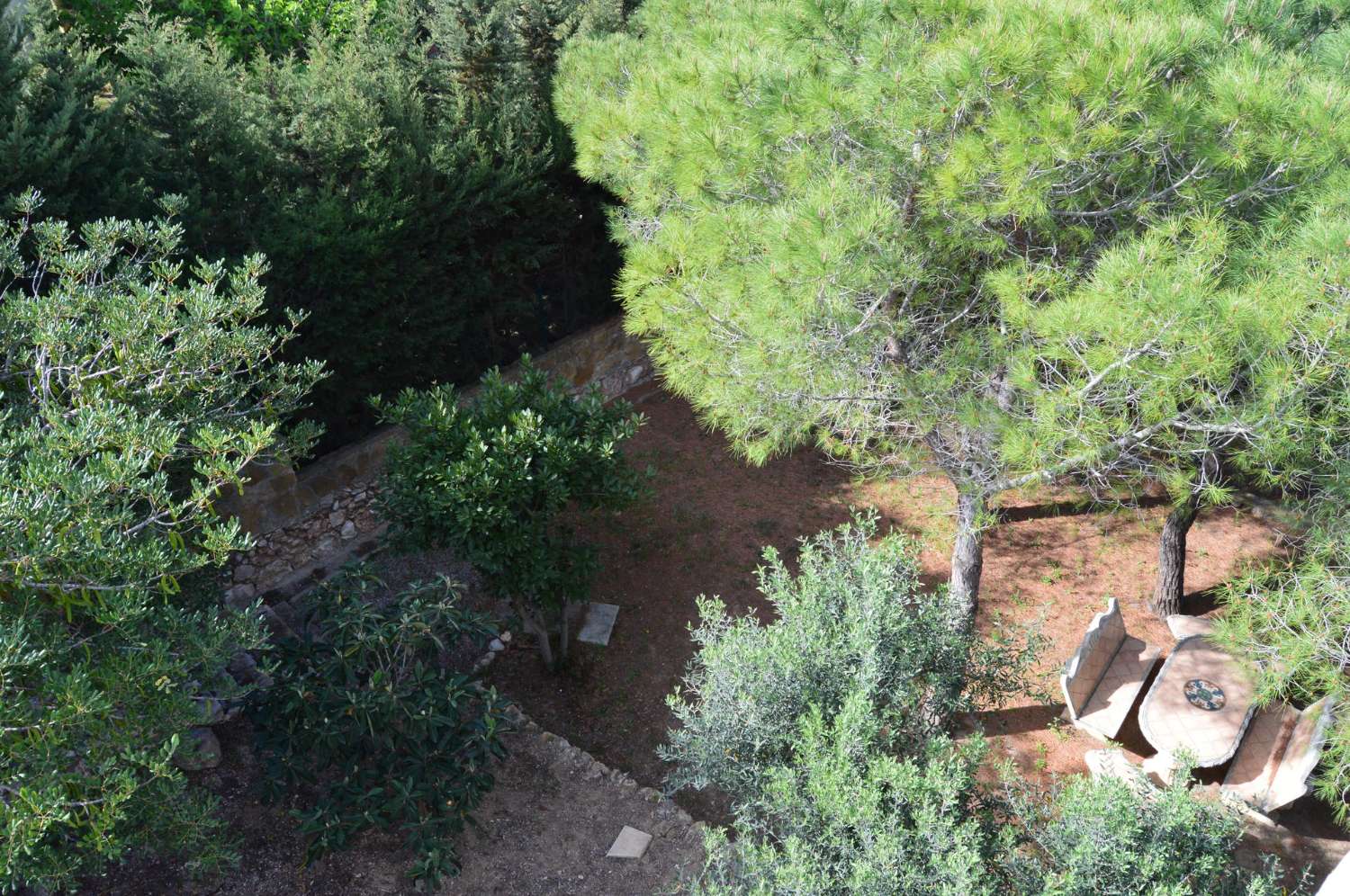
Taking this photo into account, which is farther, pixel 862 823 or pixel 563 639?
pixel 563 639

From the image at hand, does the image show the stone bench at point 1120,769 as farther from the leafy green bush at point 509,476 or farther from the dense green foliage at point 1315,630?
the leafy green bush at point 509,476

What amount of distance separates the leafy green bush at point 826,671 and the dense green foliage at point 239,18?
25.9ft

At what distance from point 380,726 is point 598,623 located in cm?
220

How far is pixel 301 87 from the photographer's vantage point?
6.79 m

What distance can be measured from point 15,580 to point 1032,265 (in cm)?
421

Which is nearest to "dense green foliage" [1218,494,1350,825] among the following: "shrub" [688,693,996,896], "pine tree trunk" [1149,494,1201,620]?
"shrub" [688,693,996,896]

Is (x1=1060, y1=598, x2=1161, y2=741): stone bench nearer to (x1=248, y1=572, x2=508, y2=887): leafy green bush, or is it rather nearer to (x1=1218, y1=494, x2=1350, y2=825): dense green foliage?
(x1=1218, y1=494, x2=1350, y2=825): dense green foliage

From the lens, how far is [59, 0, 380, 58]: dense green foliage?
9.44 m

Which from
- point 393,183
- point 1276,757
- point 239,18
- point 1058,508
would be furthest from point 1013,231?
point 239,18

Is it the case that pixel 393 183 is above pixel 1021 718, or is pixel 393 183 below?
above

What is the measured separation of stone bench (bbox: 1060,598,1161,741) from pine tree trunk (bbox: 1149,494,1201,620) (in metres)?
0.67

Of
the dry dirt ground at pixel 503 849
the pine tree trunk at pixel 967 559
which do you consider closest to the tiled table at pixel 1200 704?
the pine tree trunk at pixel 967 559

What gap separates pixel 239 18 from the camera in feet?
33.4

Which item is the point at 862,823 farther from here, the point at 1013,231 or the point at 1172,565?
the point at 1172,565
